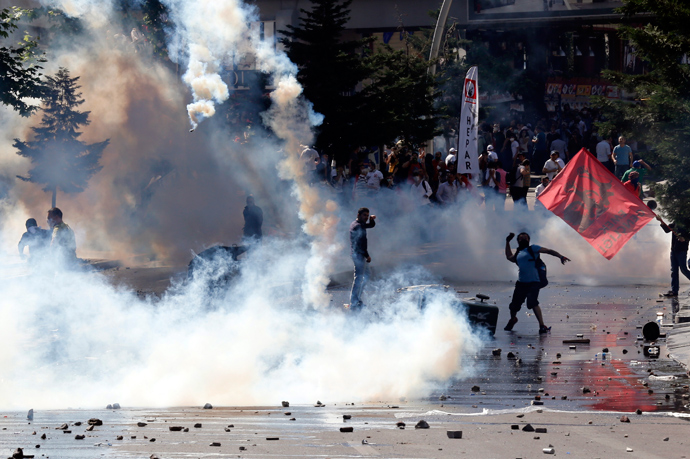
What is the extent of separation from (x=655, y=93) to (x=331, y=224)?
6.48 meters

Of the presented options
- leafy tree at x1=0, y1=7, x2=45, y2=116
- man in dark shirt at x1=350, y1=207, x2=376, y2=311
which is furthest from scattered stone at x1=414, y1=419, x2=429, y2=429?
leafy tree at x1=0, y1=7, x2=45, y2=116

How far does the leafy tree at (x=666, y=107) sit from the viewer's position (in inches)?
595

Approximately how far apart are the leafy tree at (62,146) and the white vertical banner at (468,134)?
10.5 m

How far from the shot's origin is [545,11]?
3080 centimetres

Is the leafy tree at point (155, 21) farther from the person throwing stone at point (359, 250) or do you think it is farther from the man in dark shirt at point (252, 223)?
the person throwing stone at point (359, 250)

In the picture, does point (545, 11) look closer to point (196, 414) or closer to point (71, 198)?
point (71, 198)

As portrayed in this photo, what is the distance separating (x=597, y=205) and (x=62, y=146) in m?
15.7

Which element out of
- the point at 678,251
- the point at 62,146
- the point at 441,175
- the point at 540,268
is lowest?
the point at 540,268

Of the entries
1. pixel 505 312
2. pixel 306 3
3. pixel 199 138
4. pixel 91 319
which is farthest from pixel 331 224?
pixel 306 3

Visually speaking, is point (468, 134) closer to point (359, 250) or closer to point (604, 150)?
point (604, 150)

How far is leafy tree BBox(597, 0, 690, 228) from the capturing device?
595 inches

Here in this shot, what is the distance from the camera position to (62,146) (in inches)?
941

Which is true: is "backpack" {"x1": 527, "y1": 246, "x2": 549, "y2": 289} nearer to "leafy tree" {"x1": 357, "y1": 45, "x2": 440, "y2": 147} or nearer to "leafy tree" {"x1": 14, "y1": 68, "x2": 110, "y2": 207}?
"leafy tree" {"x1": 357, "y1": 45, "x2": 440, "y2": 147}

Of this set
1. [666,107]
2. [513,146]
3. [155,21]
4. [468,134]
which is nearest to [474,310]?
[666,107]
